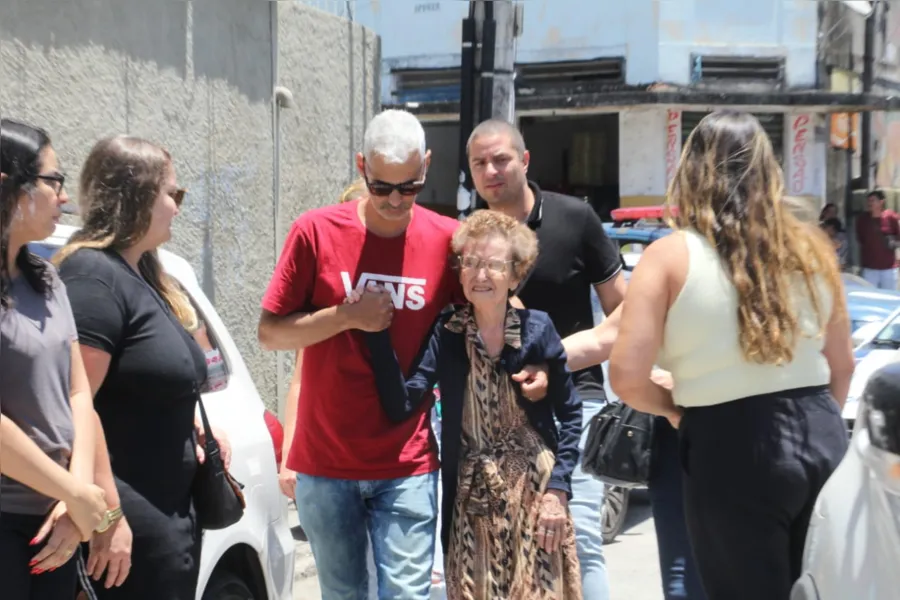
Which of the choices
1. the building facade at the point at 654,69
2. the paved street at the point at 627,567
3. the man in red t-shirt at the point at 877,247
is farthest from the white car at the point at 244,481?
the building facade at the point at 654,69

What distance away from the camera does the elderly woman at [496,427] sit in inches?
139

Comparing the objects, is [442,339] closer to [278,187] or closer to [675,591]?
[675,591]

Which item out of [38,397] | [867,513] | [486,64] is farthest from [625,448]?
[486,64]

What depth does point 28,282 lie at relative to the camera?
2.77 m

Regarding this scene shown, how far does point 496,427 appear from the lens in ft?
11.8

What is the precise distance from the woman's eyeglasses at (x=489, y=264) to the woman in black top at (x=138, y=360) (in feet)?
2.86

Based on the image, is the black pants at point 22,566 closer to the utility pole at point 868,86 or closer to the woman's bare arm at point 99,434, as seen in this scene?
the woman's bare arm at point 99,434

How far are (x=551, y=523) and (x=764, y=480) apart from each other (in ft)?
2.39

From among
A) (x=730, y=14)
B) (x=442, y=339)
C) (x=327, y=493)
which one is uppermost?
(x=730, y=14)

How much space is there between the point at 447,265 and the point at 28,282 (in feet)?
4.53

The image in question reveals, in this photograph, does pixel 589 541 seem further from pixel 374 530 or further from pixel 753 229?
pixel 753 229

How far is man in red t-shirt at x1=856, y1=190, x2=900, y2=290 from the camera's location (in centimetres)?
1694

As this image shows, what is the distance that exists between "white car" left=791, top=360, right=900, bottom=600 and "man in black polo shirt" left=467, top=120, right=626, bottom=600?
154cm

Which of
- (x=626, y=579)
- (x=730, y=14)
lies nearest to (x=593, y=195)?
(x=730, y=14)
